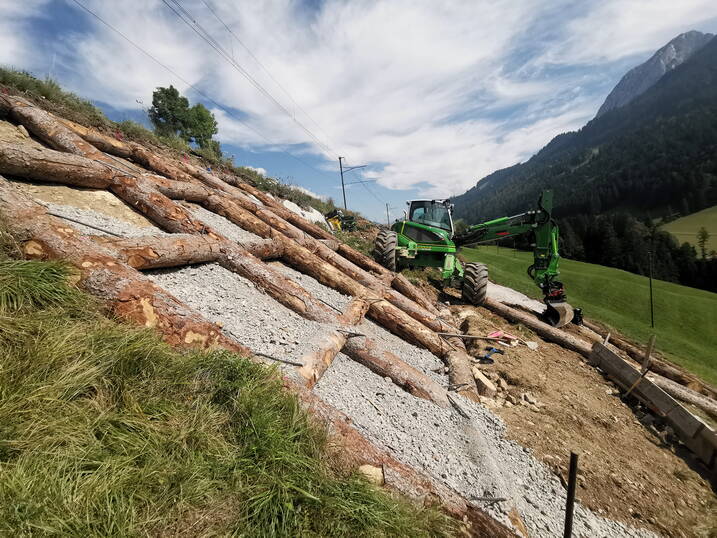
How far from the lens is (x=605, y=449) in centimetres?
495

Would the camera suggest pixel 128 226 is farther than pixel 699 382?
No

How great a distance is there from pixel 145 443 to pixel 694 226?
126 metres

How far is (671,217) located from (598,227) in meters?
58.2

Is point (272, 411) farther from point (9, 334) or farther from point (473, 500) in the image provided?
point (473, 500)

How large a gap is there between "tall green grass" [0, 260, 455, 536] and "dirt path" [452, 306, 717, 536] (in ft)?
9.80

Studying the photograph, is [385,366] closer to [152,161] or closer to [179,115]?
[152,161]

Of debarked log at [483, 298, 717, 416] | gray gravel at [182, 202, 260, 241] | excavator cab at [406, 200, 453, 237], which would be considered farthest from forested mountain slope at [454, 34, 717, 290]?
gray gravel at [182, 202, 260, 241]

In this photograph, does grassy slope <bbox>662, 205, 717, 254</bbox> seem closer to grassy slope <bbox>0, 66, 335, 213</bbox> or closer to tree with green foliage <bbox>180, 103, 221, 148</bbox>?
grassy slope <bbox>0, 66, 335, 213</bbox>

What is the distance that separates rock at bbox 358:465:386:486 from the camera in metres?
2.48

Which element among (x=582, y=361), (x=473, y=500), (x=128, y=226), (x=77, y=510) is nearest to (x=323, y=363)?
(x=473, y=500)

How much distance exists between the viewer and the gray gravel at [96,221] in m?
4.64

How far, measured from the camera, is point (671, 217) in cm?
9750

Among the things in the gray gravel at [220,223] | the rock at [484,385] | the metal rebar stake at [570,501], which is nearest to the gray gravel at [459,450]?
the metal rebar stake at [570,501]

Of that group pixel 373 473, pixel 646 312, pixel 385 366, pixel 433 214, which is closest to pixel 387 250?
pixel 433 214
